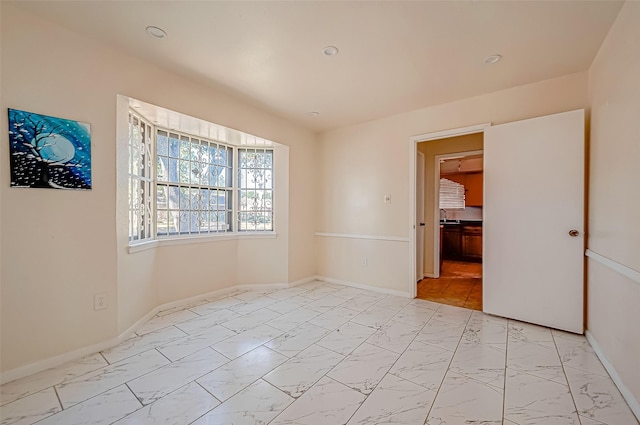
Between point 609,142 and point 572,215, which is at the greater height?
point 609,142

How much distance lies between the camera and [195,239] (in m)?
3.29

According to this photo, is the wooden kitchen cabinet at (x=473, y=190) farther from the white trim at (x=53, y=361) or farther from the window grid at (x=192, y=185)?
the white trim at (x=53, y=361)

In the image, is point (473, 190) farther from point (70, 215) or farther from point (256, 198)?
point (70, 215)

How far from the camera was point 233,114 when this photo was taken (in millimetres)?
3102

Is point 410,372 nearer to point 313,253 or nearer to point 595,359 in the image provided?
point 595,359

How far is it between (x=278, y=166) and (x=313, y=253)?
1.55 metres

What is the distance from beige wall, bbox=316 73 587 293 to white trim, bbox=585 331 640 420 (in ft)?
5.56

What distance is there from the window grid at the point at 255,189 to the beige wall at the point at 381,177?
89cm

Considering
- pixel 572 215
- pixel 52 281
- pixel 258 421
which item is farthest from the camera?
pixel 572 215

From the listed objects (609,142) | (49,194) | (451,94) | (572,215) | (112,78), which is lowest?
(572,215)

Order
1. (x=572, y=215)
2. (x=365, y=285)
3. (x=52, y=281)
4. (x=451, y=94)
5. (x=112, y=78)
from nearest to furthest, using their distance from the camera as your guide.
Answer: (x=52, y=281), (x=112, y=78), (x=572, y=215), (x=451, y=94), (x=365, y=285)

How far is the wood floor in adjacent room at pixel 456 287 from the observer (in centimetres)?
334

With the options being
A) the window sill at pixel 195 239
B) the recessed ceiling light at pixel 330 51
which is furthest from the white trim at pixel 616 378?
the window sill at pixel 195 239

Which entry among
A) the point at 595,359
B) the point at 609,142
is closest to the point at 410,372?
the point at 595,359
